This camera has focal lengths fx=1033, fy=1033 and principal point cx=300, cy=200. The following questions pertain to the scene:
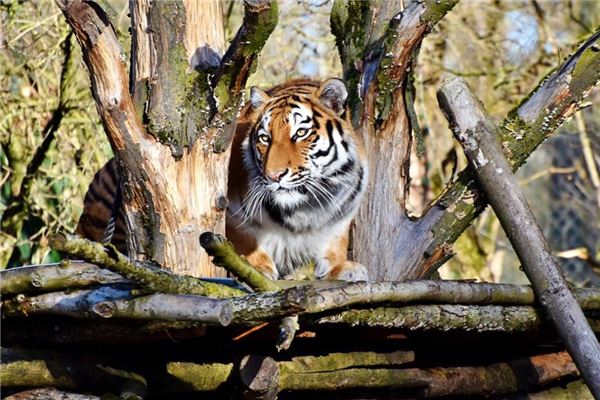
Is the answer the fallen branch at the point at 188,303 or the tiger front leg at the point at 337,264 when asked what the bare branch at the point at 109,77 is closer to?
the fallen branch at the point at 188,303

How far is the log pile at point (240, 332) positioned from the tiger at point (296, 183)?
869 millimetres

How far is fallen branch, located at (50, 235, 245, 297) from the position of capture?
95.2 inches

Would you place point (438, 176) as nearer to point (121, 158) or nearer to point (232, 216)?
point (232, 216)

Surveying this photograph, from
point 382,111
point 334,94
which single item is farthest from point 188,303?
point 334,94

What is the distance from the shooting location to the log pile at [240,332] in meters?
2.76

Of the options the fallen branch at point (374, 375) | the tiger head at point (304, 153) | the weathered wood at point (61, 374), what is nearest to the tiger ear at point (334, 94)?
the tiger head at point (304, 153)

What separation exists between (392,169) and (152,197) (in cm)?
148

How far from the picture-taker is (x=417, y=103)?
955 centimetres

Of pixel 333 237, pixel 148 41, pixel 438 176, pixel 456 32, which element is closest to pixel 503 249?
pixel 438 176

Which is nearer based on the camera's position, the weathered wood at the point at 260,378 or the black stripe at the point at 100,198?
the weathered wood at the point at 260,378

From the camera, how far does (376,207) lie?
4812 mm

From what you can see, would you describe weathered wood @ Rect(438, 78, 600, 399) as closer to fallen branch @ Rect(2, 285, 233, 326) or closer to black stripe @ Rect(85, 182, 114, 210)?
fallen branch @ Rect(2, 285, 233, 326)

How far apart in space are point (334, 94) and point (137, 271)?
2466 mm

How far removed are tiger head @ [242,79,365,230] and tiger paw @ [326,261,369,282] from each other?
0.91ft
